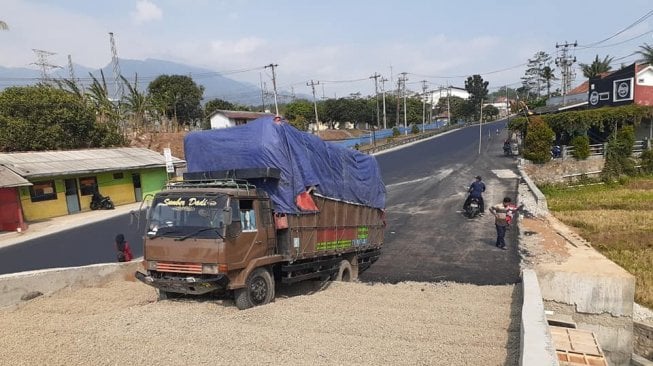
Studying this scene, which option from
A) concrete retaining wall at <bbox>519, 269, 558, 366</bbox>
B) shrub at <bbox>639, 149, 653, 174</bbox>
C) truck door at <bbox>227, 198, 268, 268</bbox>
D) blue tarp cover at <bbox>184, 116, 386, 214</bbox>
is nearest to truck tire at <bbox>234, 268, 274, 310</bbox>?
truck door at <bbox>227, 198, 268, 268</bbox>

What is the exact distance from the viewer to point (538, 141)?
3092 centimetres

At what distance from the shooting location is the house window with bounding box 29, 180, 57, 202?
2472 centimetres

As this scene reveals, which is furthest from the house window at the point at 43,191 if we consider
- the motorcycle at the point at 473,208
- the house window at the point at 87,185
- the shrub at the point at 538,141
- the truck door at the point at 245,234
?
the shrub at the point at 538,141

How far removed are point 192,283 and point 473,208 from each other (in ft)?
47.6

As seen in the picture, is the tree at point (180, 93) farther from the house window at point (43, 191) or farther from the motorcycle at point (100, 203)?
the house window at point (43, 191)

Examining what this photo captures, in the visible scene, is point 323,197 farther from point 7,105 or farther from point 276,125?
point 7,105

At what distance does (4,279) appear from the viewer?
8867 mm

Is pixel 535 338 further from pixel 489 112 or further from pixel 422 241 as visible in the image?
pixel 489 112

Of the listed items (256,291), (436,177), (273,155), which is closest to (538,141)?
(436,177)

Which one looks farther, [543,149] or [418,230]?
[543,149]

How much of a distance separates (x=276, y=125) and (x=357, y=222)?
4.34m

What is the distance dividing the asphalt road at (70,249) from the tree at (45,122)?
1387cm

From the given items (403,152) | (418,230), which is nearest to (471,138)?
(403,152)

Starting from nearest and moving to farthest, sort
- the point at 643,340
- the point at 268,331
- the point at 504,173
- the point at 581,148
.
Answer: the point at 268,331
the point at 643,340
the point at 504,173
the point at 581,148
